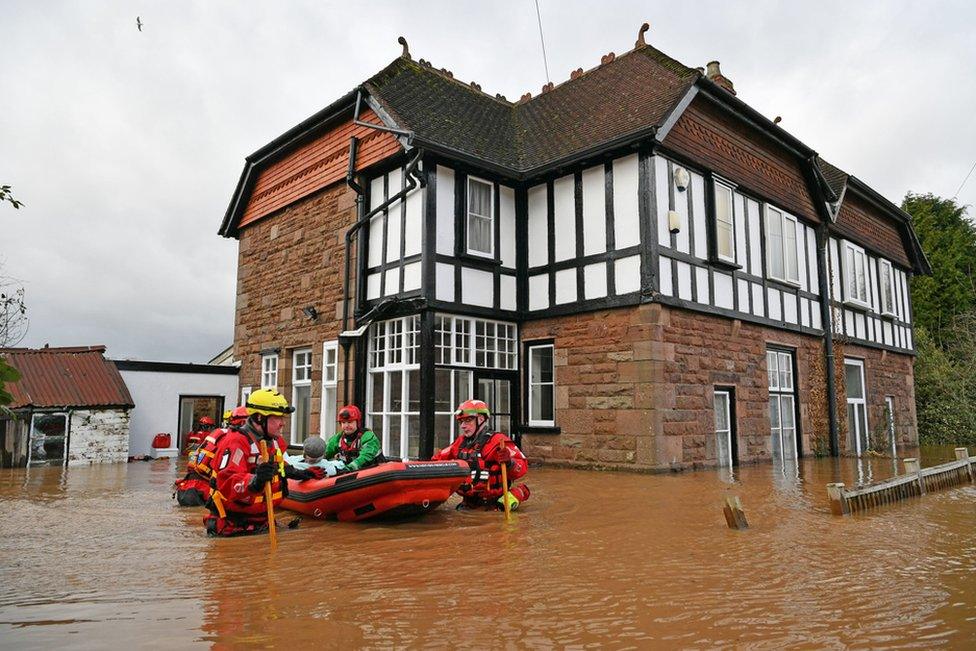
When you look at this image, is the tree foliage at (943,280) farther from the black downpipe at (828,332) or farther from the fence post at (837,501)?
the fence post at (837,501)

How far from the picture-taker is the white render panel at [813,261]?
52.5 feet

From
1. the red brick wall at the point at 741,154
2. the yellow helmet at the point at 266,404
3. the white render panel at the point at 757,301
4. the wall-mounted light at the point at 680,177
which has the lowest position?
the yellow helmet at the point at 266,404

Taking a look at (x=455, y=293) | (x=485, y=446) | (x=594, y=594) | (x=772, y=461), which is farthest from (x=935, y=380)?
(x=594, y=594)

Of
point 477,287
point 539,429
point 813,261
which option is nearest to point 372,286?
point 477,287

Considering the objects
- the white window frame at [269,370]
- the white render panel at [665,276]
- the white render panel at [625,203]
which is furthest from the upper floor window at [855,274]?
the white window frame at [269,370]

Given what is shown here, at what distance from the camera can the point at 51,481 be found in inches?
448

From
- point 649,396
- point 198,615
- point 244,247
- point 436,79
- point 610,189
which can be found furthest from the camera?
point 244,247

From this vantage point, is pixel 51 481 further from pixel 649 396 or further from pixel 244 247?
pixel 649 396

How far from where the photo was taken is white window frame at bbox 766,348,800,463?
14.2m

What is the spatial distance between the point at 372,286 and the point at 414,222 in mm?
1637

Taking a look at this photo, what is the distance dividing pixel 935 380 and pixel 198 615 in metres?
24.3

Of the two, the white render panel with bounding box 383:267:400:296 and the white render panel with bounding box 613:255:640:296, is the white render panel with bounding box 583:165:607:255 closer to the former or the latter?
the white render panel with bounding box 613:255:640:296

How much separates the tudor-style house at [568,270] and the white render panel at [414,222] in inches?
1.7

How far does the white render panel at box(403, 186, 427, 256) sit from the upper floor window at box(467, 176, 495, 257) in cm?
93
